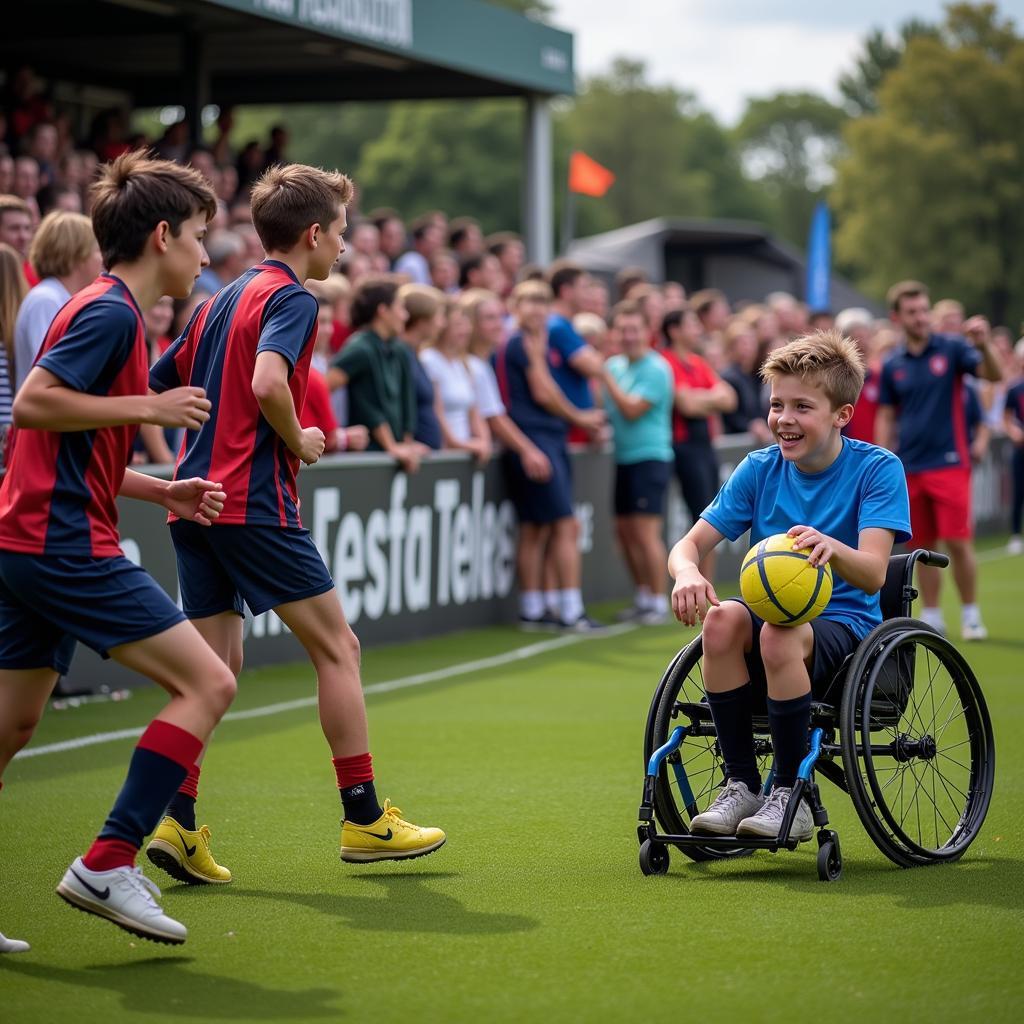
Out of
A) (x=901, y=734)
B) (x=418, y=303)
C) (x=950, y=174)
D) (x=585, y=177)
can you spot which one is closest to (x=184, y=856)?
(x=901, y=734)

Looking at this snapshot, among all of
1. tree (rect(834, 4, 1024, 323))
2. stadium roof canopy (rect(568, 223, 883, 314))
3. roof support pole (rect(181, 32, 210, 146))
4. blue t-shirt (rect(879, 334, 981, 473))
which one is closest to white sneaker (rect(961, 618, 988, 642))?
blue t-shirt (rect(879, 334, 981, 473))

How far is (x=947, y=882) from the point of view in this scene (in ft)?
17.8

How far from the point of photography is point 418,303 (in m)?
11.7

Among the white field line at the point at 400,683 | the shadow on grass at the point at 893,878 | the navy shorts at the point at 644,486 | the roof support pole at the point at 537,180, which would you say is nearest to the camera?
the shadow on grass at the point at 893,878

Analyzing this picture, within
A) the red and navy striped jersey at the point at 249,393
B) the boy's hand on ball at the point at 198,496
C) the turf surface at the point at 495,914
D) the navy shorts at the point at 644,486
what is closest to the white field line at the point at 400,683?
the turf surface at the point at 495,914

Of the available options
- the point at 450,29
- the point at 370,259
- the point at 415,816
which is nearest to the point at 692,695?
the point at 415,816

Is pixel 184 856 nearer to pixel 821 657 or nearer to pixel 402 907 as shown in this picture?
pixel 402 907

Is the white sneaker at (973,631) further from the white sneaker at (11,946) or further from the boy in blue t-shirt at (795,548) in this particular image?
the white sneaker at (11,946)

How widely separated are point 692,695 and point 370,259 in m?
6.60

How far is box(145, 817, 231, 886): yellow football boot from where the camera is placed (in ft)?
17.9

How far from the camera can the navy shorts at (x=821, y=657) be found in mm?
5434

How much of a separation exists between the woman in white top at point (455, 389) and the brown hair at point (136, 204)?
7.69 metres

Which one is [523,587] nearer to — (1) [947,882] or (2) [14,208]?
(2) [14,208]

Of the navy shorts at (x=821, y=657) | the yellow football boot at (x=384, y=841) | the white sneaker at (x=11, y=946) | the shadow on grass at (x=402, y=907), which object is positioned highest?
the navy shorts at (x=821, y=657)
